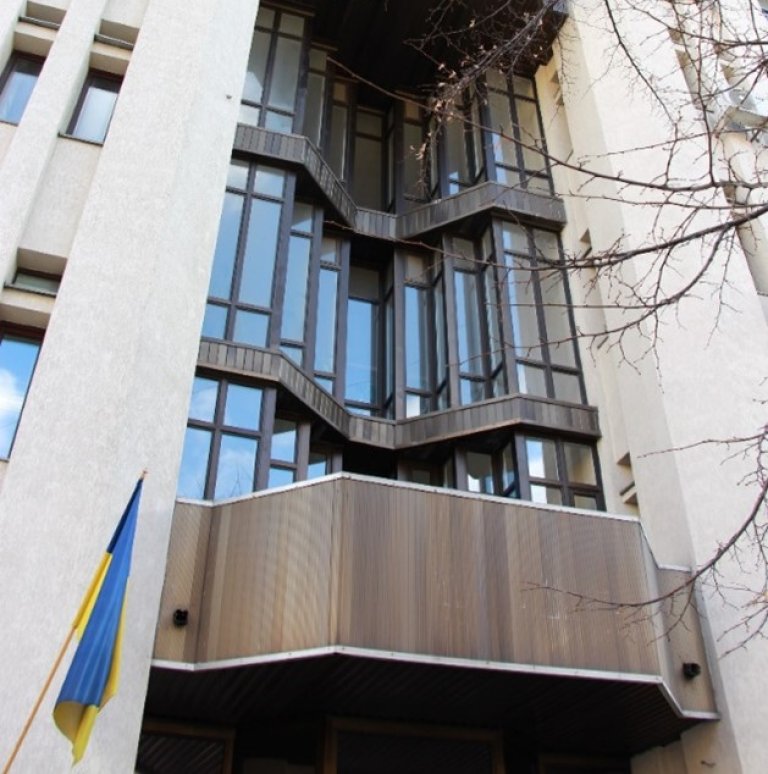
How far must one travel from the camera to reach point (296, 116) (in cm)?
1557

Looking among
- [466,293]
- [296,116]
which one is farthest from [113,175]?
[466,293]

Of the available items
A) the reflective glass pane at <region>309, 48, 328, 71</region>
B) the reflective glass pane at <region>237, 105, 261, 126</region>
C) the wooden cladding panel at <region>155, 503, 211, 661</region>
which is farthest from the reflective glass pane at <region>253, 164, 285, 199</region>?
the wooden cladding panel at <region>155, 503, 211, 661</region>

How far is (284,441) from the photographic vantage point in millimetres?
12570

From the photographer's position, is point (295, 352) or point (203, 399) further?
point (295, 352)

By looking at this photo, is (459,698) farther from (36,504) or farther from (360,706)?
(36,504)

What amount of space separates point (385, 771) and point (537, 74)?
14474 millimetres

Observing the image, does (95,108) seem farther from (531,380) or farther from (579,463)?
(579,463)

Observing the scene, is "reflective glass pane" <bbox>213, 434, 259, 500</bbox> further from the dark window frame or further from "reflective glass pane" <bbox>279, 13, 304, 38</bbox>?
"reflective glass pane" <bbox>279, 13, 304, 38</bbox>

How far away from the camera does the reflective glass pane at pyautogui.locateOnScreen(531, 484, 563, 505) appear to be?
42.3ft

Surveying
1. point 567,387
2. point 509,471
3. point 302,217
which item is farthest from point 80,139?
point 567,387

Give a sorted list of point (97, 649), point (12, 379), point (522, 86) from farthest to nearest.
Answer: point (522, 86) < point (12, 379) < point (97, 649)

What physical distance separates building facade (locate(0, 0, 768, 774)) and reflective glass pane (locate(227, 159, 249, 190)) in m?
0.06

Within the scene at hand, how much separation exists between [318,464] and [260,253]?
3429 mm

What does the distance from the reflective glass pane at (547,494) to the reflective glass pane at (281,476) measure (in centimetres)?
356
